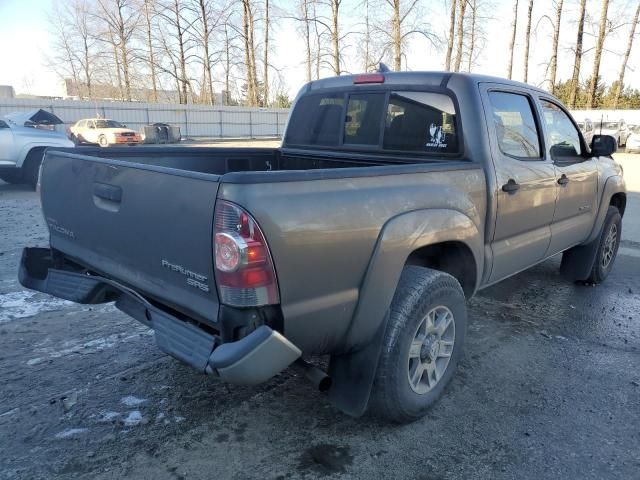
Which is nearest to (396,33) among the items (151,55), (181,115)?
(181,115)

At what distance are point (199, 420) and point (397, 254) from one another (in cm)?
146


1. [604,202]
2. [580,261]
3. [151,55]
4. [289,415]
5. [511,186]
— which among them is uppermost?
[151,55]

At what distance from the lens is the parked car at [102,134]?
2527cm

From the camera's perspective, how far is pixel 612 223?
218 inches

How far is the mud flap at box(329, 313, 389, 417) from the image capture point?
8.67 feet

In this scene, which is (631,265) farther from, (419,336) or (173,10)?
(173,10)

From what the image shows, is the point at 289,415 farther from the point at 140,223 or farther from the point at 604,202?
the point at 604,202

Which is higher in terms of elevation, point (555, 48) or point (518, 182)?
point (555, 48)

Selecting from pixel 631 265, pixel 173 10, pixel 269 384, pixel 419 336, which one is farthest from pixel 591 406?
pixel 173 10

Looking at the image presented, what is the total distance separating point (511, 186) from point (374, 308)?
1.57 metres

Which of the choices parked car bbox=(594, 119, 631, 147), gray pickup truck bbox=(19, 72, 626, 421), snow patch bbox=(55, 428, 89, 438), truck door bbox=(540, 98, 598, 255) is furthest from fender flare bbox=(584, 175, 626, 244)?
parked car bbox=(594, 119, 631, 147)

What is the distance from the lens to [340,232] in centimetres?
237

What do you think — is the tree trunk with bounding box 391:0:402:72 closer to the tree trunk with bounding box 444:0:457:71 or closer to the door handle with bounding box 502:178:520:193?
the tree trunk with bounding box 444:0:457:71

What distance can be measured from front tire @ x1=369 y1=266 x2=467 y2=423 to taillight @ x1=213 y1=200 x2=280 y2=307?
2.71ft
